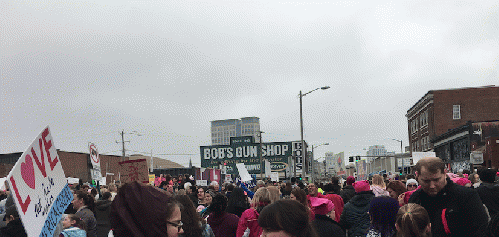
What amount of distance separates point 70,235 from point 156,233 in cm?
382

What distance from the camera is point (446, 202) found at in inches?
186

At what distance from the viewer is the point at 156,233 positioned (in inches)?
105

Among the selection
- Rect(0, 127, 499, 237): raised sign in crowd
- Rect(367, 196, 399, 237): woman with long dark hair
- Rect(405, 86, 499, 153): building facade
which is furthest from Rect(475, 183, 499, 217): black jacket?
Rect(405, 86, 499, 153): building facade

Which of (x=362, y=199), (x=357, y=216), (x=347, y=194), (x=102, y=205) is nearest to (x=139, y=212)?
(x=357, y=216)

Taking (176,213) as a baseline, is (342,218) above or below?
below

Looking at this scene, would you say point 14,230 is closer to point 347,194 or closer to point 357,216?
point 357,216

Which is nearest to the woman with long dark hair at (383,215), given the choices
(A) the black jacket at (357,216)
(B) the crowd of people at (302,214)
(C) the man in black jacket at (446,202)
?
(B) the crowd of people at (302,214)

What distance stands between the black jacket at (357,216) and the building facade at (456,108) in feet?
184

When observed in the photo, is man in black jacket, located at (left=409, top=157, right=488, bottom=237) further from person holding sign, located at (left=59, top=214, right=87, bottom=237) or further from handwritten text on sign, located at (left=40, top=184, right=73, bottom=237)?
person holding sign, located at (left=59, top=214, right=87, bottom=237)

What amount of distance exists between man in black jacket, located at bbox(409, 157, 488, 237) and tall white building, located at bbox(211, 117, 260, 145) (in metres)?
166

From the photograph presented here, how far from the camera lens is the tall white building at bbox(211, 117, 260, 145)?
565 feet

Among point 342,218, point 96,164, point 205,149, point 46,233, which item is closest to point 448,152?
point 205,149

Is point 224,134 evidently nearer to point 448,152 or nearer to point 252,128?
point 252,128

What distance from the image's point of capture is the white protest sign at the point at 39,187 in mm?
3908
